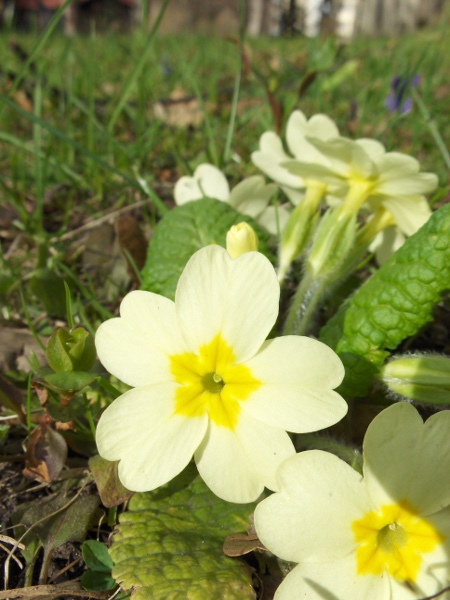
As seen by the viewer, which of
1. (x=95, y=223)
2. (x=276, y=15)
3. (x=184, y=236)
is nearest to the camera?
(x=184, y=236)

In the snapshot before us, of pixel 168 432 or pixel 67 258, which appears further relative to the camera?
pixel 67 258

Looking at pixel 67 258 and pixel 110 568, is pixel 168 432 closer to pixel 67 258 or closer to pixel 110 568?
pixel 110 568

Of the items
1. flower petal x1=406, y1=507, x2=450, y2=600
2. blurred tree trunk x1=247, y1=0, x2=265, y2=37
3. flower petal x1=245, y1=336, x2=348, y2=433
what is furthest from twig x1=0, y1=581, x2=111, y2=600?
blurred tree trunk x1=247, y1=0, x2=265, y2=37

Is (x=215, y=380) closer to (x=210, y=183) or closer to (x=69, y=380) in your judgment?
(x=69, y=380)

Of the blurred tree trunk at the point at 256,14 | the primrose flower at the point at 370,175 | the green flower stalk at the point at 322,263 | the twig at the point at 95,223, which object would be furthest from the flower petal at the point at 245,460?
the blurred tree trunk at the point at 256,14

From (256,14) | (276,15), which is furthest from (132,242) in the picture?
(256,14)

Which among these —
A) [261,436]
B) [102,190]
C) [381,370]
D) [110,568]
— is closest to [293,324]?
[381,370]
